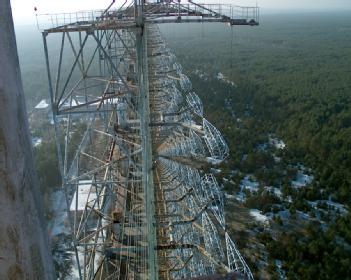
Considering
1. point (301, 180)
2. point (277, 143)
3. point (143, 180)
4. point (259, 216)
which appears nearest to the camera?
point (143, 180)

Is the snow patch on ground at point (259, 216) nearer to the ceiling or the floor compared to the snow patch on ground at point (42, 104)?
nearer to the floor

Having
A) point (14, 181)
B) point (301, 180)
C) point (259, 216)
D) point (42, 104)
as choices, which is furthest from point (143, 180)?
point (42, 104)

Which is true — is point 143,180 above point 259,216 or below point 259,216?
above

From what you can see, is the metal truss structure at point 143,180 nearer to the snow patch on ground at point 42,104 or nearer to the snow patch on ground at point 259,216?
the snow patch on ground at point 259,216

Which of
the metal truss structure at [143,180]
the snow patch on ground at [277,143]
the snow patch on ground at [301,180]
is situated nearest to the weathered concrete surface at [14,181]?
the metal truss structure at [143,180]

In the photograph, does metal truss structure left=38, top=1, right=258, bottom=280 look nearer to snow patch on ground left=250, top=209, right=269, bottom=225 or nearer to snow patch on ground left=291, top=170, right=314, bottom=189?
snow patch on ground left=250, top=209, right=269, bottom=225

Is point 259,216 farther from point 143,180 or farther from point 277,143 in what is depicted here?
point 143,180

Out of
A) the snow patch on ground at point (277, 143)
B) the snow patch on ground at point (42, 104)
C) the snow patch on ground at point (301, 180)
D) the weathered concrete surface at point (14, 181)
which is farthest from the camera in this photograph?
the snow patch on ground at point (42, 104)

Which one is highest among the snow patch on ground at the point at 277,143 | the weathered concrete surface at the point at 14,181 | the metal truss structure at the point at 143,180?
the weathered concrete surface at the point at 14,181

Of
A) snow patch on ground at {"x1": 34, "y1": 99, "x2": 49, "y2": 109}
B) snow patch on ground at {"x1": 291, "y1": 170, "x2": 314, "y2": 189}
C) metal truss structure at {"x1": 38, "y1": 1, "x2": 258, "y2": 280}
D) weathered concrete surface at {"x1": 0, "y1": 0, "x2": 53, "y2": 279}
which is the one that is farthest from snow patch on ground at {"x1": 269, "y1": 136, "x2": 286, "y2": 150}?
weathered concrete surface at {"x1": 0, "y1": 0, "x2": 53, "y2": 279}

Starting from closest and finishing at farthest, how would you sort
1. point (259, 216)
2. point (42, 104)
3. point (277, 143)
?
point (259, 216)
point (277, 143)
point (42, 104)
